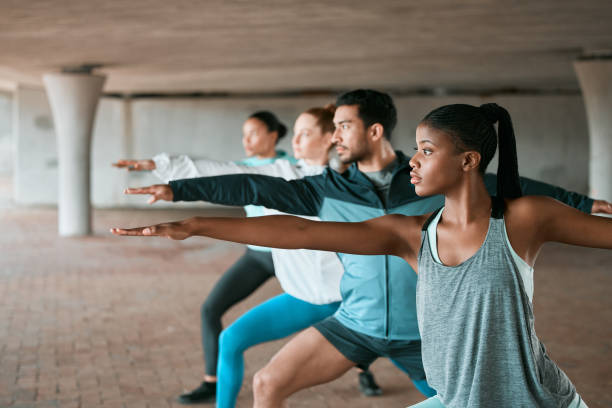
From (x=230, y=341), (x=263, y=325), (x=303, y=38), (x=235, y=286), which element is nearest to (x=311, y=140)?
(x=235, y=286)

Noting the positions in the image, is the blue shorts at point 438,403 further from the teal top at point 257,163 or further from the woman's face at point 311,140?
the woman's face at point 311,140

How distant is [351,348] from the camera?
3.25 m

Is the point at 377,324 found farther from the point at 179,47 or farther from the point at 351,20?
the point at 179,47

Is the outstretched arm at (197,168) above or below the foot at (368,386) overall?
above

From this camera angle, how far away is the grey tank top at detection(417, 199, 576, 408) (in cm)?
221

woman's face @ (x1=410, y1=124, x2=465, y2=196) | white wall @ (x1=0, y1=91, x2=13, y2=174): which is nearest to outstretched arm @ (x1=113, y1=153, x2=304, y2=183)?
woman's face @ (x1=410, y1=124, x2=465, y2=196)

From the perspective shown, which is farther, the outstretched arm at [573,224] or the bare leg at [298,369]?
the bare leg at [298,369]

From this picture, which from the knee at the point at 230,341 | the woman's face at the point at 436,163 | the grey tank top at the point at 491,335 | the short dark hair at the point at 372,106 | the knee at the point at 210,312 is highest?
the short dark hair at the point at 372,106

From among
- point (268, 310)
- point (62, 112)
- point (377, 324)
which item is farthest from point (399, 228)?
point (62, 112)

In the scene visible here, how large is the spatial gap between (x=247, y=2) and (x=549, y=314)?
477 cm

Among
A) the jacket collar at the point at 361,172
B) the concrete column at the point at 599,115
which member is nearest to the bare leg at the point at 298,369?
the jacket collar at the point at 361,172

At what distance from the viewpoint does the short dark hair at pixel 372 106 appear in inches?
141

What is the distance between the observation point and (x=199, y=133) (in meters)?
21.3

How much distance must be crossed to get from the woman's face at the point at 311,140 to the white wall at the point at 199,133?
632 inches
